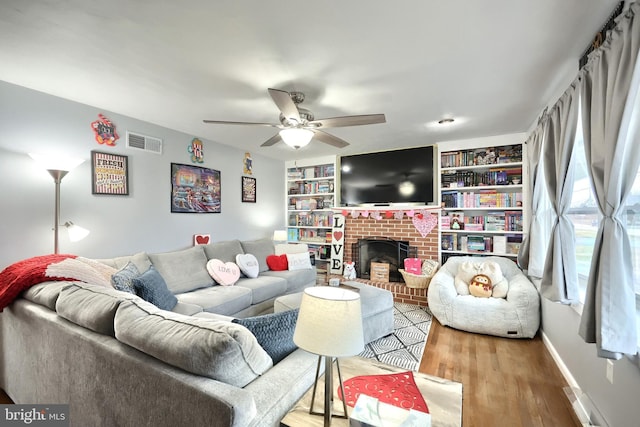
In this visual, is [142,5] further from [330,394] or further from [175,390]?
[330,394]

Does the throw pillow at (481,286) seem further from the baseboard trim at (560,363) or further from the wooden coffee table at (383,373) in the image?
the wooden coffee table at (383,373)

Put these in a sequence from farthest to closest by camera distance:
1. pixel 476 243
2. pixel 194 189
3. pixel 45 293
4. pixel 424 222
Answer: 1. pixel 424 222
2. pixel 476 243
3. pixel 194 189
4. pixel 45 293

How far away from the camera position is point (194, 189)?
12.1 feet

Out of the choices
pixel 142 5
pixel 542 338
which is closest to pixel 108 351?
pixel 142 5

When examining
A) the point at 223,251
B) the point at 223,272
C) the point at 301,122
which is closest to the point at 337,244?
the point at 223,251

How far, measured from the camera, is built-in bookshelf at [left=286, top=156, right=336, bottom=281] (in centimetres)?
512

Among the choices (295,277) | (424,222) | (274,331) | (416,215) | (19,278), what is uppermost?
(416,215)

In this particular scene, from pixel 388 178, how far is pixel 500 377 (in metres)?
2.93

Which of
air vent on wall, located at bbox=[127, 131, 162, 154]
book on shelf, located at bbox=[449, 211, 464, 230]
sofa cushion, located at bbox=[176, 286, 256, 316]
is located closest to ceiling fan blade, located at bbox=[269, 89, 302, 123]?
sofa cushion, located at bbox=[176, 286, 256, 316]

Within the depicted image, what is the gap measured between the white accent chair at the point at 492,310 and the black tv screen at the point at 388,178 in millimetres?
1499

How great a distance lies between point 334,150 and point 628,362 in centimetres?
387

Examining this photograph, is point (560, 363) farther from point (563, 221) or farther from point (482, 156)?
point (482, 156)

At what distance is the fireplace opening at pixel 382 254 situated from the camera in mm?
4402

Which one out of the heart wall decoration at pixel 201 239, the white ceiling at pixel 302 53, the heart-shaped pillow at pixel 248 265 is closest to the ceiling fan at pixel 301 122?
the white ceiling at pixel 302 53
